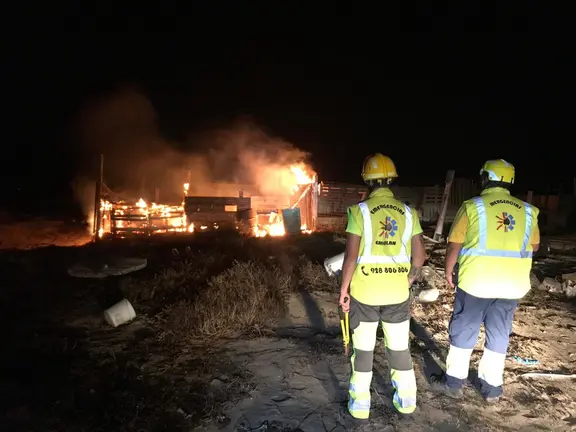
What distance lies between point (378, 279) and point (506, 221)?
133cm

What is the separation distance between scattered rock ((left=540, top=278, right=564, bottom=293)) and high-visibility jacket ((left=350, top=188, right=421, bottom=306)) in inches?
199

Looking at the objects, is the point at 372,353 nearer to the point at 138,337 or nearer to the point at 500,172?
the point at 500,172

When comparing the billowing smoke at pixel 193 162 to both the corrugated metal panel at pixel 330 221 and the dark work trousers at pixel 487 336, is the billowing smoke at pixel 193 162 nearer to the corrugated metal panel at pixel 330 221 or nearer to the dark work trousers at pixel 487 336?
the corrugated metal panel at pixel 330 221

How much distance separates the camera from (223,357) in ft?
14.4

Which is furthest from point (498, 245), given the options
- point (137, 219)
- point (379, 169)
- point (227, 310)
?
point (137, 219)

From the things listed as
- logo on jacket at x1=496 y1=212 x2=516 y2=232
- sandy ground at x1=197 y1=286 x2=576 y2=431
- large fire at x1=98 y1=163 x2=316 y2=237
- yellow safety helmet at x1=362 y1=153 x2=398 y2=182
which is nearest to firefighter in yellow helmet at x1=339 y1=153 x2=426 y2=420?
yellow safety helmet at x1=362 y1=153 x2=398 y2=182

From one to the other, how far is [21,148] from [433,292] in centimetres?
5210

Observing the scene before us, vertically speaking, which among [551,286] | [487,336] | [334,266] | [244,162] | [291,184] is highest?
[244,162]

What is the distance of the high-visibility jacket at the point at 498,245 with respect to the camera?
3609 mm

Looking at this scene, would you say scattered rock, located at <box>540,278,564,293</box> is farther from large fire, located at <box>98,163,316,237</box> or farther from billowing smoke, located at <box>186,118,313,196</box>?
billowing smoke, located at <box>186,118,313,196</box>

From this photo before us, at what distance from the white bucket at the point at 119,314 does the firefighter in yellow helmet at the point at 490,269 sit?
3824mm

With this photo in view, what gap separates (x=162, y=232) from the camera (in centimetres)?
1437

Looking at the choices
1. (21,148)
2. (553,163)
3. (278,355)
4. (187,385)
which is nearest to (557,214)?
(278,355)

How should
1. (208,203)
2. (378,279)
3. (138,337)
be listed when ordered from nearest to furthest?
(378,279)
(138,337)
(208,203)
